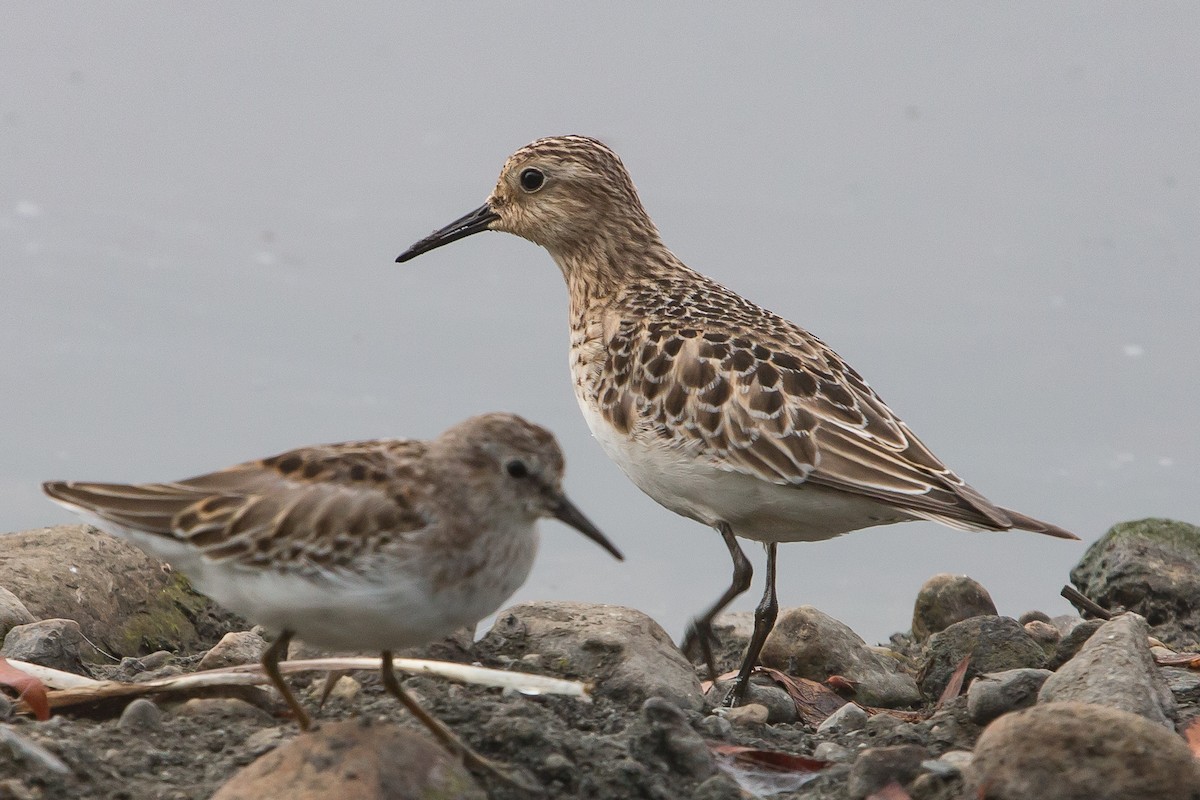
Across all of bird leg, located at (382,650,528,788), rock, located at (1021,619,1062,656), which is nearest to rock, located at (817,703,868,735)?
rock, located at (1021,619,1062,656)

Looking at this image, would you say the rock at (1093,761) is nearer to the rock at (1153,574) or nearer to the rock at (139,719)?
the rock at (139,719)

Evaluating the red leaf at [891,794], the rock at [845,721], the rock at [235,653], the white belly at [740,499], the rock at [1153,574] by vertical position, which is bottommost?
the red leaf at [891,794]

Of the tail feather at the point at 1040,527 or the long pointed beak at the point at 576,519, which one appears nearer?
the long pointed beak at the point at 576,519

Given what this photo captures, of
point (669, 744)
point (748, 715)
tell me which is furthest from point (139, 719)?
point (748, 715)

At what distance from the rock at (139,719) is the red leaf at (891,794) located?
264 centimetres

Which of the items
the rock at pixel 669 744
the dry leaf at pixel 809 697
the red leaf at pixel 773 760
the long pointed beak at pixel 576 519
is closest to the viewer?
the long pointed beak at pixel 576 519

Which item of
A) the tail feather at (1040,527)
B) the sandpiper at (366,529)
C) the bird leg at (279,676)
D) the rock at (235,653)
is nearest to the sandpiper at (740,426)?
the tail feather at (1040,527)

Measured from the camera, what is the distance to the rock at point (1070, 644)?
7.94 meters

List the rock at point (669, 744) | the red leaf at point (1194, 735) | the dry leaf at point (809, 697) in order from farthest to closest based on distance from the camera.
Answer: the dry leaf at point (809, 697) < the red leaf at point (1194, 735) < the rock at point (669, 744)

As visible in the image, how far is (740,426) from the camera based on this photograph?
7.77m

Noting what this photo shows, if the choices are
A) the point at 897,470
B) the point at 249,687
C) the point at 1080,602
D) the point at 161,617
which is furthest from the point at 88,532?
the point at 1080,602

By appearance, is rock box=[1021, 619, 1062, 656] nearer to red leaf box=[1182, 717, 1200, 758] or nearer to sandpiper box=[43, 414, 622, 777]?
red leaf box=[1182, 717, 1200, 758]

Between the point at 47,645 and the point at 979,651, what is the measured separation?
423 cm

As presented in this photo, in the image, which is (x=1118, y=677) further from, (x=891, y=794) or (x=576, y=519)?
(x=576, y=519)
